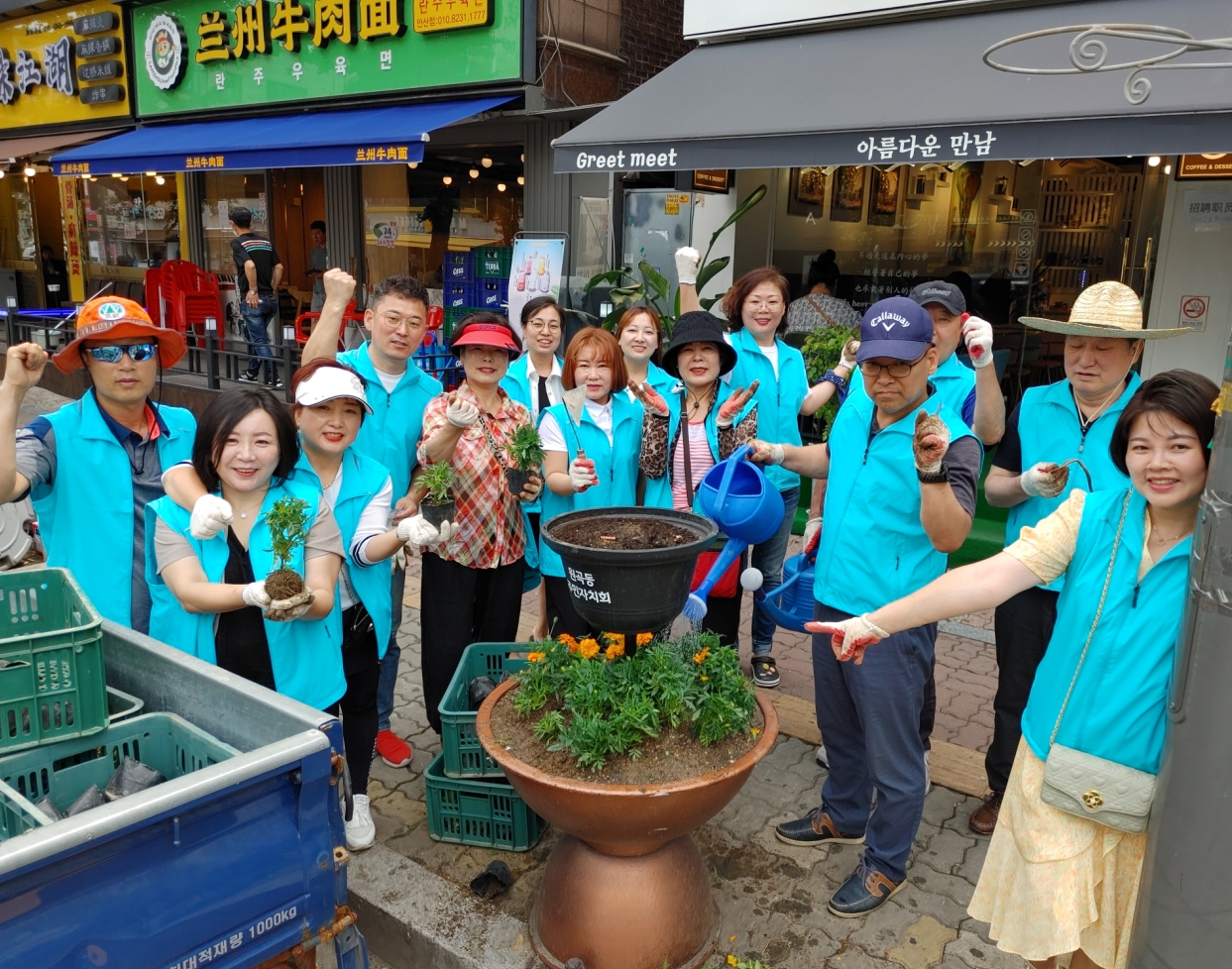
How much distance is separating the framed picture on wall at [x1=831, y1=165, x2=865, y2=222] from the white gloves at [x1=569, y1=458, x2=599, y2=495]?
6.45 meters

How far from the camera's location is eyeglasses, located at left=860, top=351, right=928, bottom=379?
111 inches

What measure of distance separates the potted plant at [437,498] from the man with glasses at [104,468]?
895 millimetres

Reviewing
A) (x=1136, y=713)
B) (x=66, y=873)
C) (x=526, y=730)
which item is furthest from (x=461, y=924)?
(x=1136, y=713)

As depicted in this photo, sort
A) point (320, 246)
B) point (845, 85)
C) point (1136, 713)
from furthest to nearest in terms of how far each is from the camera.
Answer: point (320, 246)
point (845, 85)
point (1136, 713)

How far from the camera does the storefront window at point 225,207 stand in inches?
516

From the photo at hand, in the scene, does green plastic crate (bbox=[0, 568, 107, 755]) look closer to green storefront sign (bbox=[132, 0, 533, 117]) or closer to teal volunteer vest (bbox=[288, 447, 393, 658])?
teal volunteer vest (bbox=[288, 447, 393, 658])

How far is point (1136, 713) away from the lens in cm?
205

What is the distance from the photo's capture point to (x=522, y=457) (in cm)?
352

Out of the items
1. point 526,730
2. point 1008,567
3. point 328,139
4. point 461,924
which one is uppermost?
point 328,139

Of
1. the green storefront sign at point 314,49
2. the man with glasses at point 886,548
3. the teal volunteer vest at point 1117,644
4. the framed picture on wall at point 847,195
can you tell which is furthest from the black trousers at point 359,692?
the framed picture on wall at point 847,195

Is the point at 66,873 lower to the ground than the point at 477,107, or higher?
lower

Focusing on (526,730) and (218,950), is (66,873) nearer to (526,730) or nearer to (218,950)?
(218,950)

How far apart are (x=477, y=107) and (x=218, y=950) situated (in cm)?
837

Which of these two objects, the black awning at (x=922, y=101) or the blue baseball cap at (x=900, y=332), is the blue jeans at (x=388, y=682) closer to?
the blue baseball cap at (x=900, y=332)
